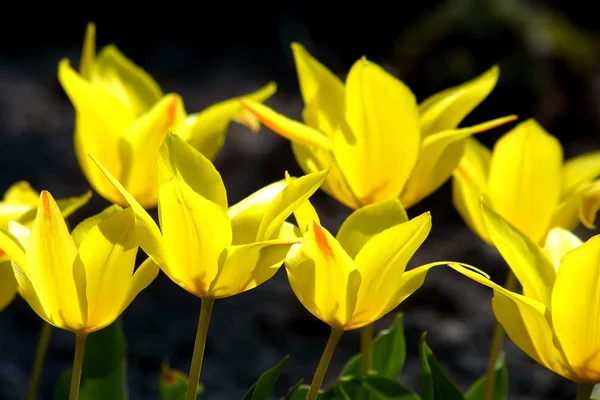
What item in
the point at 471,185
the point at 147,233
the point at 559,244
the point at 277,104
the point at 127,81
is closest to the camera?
the point at 147,233

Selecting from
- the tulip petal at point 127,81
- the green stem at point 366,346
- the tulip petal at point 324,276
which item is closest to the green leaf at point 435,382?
the green stem at point 366,346

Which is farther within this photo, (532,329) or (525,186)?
(525,186)

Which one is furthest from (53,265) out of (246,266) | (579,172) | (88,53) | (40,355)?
(579,172)

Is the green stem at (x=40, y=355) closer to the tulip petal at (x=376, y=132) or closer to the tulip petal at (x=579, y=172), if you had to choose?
the tulip petal at (x=376, y=132)

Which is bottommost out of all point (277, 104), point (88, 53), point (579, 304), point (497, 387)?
point (277, 104)

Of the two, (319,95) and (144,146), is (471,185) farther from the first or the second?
(144,146)

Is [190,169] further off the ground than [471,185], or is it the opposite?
[190,169]

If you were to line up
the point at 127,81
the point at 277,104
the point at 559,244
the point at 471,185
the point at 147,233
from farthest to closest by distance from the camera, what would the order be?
the point at 277,104 → the point at 127,81 → the point at 471,185 → the point at 559,244 → the point at 147,233
